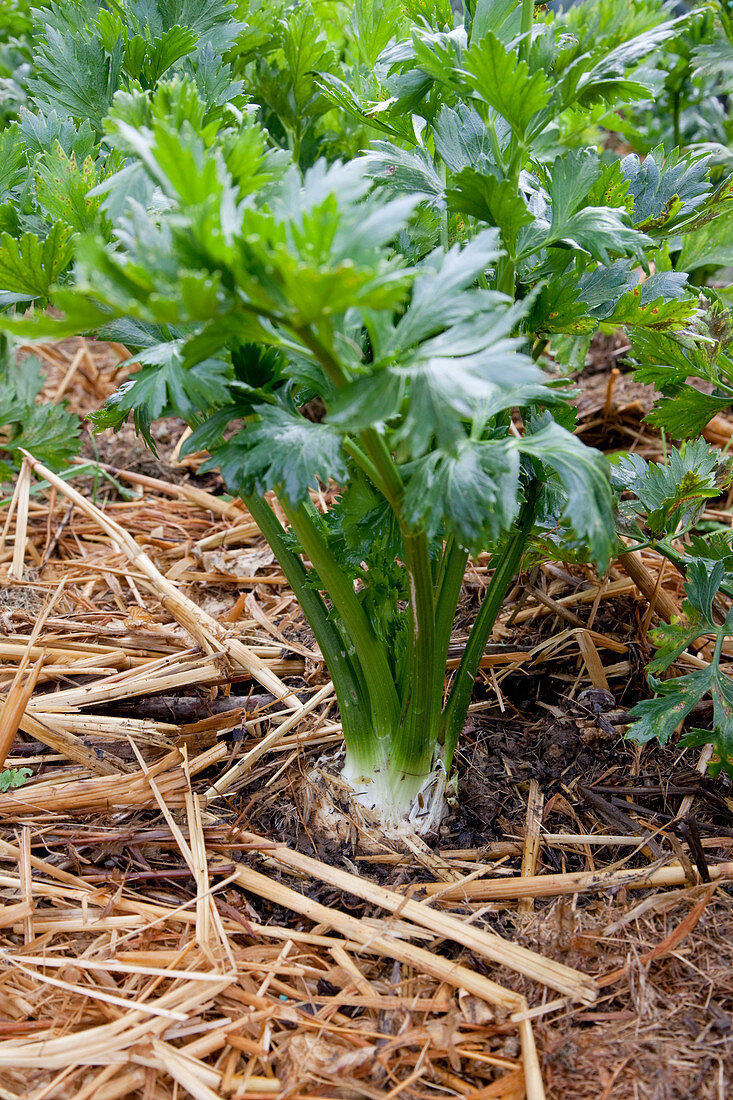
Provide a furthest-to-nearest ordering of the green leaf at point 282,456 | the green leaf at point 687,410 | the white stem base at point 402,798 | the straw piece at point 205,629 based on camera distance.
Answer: the straw piece at point 205,629
the green leaf at point 687,410
the white stem base at point 402,798
the green leaf at point 282,456

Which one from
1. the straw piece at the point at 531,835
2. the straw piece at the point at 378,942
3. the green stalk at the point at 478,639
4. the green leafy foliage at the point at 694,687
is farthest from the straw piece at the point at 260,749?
the green leafy foliage at the point at 694,687

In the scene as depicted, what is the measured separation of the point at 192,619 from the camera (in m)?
1.55

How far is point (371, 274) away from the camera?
70 centimetres

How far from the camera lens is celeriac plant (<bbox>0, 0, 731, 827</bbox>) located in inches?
29.4

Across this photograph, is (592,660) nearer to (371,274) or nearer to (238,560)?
(238,560)

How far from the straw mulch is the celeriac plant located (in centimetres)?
16

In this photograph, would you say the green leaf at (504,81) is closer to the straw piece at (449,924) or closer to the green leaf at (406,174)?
the green leaf at (406,174)

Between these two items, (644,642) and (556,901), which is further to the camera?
(644,642)

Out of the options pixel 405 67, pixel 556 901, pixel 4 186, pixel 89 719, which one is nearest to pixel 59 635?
pixel 89 719

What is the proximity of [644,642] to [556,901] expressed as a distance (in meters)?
0.59

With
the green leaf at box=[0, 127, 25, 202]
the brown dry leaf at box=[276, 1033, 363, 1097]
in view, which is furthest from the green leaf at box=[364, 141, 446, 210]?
the brown dry leaf at box=[276, 1033, 363, 1097]

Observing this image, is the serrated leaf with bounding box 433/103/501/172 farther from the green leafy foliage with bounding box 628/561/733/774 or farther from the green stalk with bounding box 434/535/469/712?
the green leafy foliage with bounding box 628/561/733/774

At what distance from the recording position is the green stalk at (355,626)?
1.07 m

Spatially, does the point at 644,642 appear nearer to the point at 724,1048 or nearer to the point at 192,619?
the point at 724,1048
